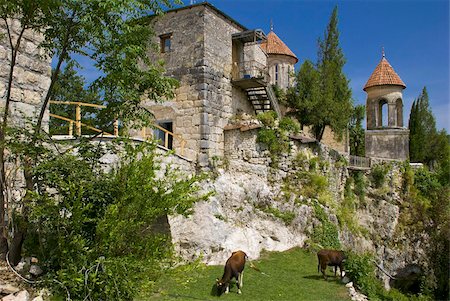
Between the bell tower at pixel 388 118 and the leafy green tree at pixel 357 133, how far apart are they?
7.99 metres

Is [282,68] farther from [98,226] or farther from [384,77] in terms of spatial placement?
[98,226]

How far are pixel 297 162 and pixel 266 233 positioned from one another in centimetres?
344

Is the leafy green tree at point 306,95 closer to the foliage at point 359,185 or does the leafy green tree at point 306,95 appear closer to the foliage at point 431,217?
the foliage at point 359,185

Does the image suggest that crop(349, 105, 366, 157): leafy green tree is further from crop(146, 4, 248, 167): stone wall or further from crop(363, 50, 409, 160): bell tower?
crop(146, 4, 248, 167): stone wall

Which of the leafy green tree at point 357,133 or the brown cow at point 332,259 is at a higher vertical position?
the leafy green tree at point 357,133

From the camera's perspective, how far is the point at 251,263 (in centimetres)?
1355

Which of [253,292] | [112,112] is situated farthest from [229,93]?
[112,112]

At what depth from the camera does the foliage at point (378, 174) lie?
22.8m

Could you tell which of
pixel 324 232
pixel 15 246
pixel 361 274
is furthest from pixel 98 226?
pixel 324 232

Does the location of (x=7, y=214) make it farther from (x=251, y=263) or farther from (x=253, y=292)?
(x=251, y=263)

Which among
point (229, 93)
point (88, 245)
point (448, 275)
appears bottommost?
point (448, 275)

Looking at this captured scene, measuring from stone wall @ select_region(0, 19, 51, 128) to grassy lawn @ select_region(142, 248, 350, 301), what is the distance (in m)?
4.26

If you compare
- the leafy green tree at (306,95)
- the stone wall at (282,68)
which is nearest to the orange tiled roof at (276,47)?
the stone wall at (282,68)

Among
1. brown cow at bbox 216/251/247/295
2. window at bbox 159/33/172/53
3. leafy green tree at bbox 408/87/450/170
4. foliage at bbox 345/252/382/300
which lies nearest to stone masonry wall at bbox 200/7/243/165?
window at bbox 159/33/172/53
